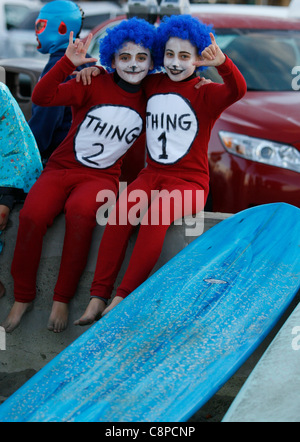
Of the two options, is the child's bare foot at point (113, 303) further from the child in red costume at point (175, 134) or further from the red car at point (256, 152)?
the red car at point (256, 152)

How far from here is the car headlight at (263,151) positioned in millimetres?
4270

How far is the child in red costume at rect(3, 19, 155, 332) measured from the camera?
362 centimetres

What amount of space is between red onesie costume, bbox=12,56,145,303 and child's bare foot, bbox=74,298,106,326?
244 mm

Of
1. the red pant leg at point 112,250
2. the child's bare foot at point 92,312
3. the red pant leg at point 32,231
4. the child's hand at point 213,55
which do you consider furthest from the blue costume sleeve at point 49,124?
the child's bare foot at point 92,312

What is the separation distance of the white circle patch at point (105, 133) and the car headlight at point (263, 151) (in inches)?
32.6

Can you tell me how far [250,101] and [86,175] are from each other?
154 cm

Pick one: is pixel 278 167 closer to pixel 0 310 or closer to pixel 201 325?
pixel 201 325

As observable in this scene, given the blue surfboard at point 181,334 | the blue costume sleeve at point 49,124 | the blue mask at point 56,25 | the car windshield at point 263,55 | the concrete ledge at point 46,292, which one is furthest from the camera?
the car windshield at point 263,55

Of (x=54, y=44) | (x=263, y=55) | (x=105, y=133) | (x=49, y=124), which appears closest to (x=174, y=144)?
(x=105, y=133)

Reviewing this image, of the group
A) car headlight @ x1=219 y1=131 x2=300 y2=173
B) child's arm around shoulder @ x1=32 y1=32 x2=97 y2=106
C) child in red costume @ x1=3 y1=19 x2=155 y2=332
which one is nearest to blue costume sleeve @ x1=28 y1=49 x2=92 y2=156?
child in red costume @ x1=3 y1=19 x2=155 y2=332

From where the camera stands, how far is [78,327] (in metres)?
3.72

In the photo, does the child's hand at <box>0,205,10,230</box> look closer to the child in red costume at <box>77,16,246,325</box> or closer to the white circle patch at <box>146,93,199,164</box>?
the child in red costume at <box>77,16,246,325</box>

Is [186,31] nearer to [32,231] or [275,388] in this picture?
[32,231]
